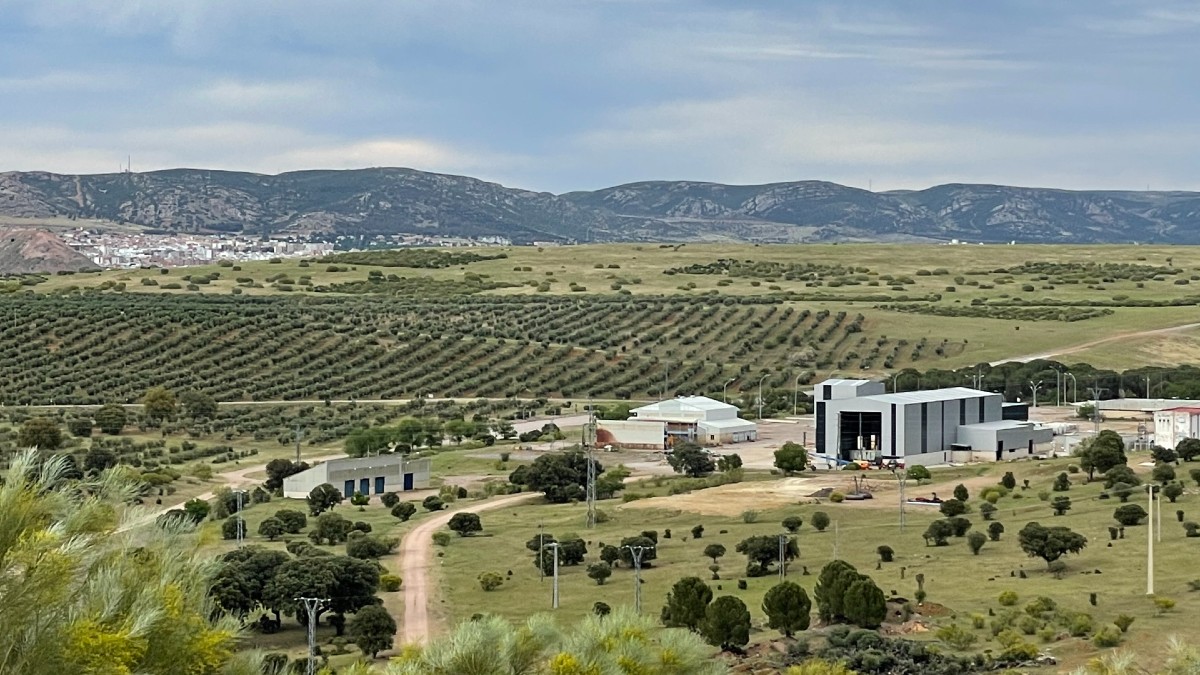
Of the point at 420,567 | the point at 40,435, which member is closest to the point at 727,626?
the point at 420,567

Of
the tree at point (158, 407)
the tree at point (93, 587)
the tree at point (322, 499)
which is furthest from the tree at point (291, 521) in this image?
the tree at point (93, 587)

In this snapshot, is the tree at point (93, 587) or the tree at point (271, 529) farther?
the tree at point (271, 529)

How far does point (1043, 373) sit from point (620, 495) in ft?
157

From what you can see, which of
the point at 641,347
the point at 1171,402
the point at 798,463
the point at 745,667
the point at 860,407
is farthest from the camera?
the point at 641,347

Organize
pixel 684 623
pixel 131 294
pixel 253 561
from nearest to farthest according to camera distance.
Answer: pixel 684 623 < pixel 253 561 < pixel 131 294

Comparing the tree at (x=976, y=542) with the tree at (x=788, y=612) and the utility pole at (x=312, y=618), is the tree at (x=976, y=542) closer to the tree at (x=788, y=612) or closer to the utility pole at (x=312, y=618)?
the tree at (x=788, y=612)

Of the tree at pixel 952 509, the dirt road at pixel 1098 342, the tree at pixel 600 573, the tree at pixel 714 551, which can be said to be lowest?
the tree at pixel 600 573

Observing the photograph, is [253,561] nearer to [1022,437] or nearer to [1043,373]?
[1022,437]

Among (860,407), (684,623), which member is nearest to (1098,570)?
(684,623)

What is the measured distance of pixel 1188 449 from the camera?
70.6m

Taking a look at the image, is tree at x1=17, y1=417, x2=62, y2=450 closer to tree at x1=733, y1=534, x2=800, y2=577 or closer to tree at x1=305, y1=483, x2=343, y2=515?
tree at x1=305, y1=483, x2=343, y2=515

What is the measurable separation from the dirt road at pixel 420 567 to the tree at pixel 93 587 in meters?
24.5

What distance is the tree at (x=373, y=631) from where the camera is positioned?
40.3 meters

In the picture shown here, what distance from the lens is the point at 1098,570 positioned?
47.3m
